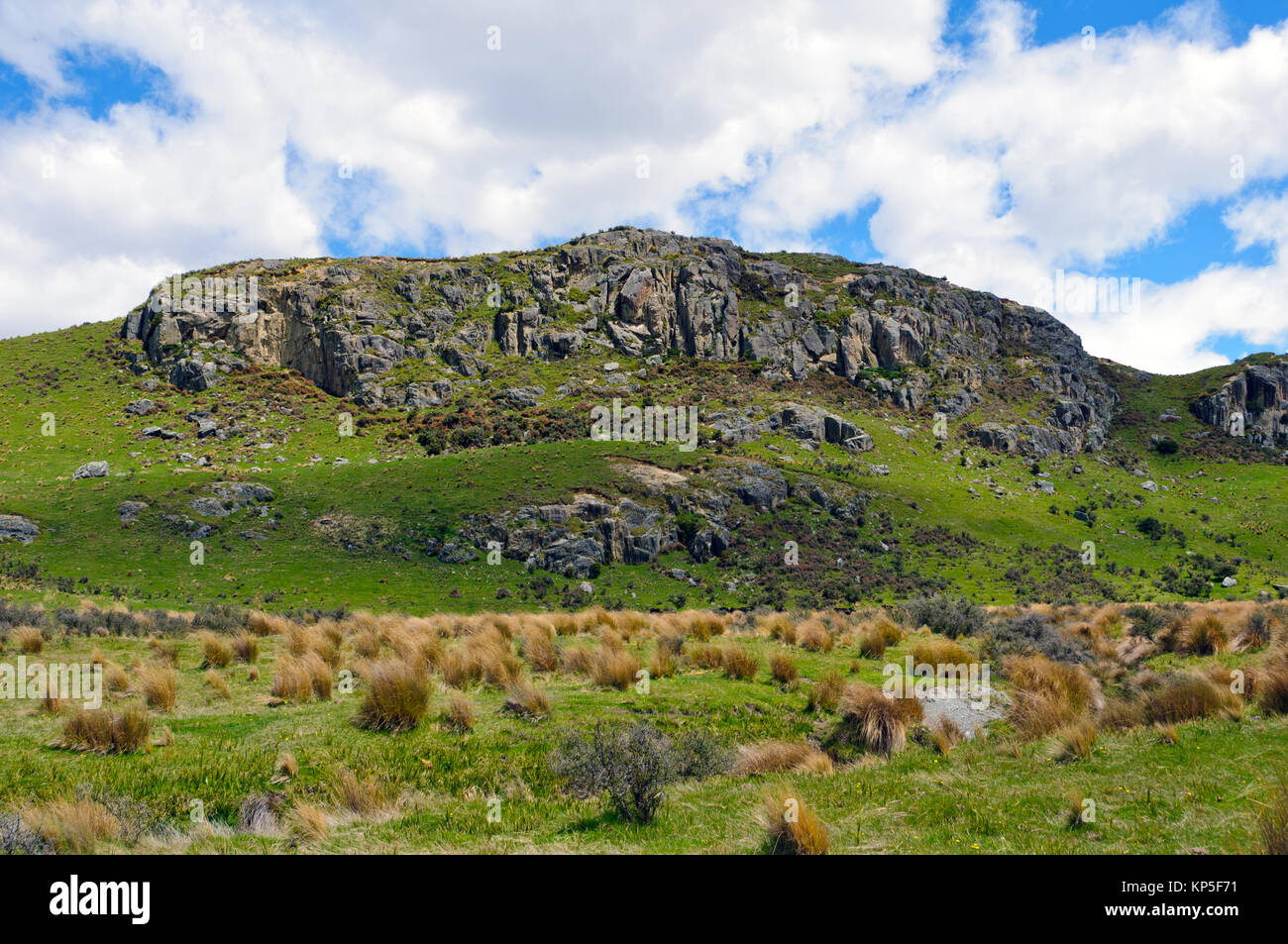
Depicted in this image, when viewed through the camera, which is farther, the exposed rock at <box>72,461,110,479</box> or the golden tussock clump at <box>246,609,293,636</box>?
the exposed rock at <box>72,461,110,479</box>

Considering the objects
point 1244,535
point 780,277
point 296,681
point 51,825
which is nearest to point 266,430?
point 296,681

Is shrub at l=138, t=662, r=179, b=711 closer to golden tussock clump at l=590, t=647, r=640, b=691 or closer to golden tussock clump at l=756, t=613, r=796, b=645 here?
golden tussock clump at l=590, t=647, r=640, b=691

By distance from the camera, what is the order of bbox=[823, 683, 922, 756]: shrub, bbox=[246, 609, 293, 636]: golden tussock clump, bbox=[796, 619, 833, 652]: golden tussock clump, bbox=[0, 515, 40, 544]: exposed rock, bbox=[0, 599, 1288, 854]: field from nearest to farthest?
1. bbox=[0, 599, 1288, 854]: field
2. bbox=[823, 683, 922, 756]: shrub
3. bbox=[796, 619, 833, 652]: golden tussock clump
4. bbox=[246, 609, 293, 636]: golden tussock clump
5. bbox=[0, 515, 40, 544]: exposed rock

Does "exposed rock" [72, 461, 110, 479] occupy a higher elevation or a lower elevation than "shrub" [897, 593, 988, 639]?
higher

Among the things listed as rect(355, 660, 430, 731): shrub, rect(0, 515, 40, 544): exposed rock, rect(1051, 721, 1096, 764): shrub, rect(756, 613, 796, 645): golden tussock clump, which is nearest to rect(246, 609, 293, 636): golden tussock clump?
rect(355, 660, 430, 731): shrub

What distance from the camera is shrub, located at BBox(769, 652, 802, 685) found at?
16234 millimetres

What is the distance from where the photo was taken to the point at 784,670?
16.4 meters

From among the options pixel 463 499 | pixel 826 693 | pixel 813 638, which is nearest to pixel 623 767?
pixel 826 693

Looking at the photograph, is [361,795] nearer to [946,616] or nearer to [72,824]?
[72,824]

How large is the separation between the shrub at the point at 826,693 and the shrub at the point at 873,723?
1320 mm

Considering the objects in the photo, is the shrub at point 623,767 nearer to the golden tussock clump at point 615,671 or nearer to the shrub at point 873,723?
the shrub at point 873,723

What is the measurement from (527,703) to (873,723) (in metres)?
6.86

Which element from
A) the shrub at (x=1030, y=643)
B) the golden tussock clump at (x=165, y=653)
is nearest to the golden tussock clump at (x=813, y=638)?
the shrub at (x=1030, y=643)

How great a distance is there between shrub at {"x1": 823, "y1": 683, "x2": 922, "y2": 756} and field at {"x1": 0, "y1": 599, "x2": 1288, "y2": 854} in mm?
51
